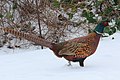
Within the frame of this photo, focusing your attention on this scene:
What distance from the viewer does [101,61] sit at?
4.85m

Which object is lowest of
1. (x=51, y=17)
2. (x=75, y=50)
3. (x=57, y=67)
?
(x=57, y=67)

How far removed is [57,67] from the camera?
4.68m

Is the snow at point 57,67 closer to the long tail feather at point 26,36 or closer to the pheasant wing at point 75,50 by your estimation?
the pheasant wing at point 75,50

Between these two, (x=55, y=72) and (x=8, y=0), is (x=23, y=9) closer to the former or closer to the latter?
(x=8, y=0)

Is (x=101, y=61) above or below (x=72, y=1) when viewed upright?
below

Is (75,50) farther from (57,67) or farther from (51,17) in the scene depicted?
(51,17)

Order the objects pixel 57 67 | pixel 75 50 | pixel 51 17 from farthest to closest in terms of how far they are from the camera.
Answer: pixel 51 17 → pixel 57 67 → pixel 75 50

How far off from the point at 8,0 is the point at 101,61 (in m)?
3.03

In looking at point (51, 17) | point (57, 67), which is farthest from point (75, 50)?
point (51, 17)

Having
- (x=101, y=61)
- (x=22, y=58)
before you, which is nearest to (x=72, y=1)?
(x=22, y=58)

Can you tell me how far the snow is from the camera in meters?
4.18

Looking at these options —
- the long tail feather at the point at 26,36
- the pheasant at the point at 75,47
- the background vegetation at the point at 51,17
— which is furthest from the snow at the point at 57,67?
the background vegetation at the point at 51,17

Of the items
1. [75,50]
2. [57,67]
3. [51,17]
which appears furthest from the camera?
[51,17]

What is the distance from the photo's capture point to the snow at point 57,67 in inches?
165
